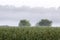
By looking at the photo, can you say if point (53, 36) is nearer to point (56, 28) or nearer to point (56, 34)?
point (56, 34)

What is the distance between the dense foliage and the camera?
9.73 metres

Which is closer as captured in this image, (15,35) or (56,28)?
(15,35)

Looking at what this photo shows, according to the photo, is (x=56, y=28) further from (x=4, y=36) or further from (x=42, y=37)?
(x=4, y=36)

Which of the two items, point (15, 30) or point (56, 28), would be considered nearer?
point (15, 30)

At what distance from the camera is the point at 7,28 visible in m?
10.4

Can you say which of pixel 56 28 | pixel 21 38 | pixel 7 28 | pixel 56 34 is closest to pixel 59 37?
pixel 56 34

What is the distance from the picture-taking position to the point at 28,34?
388 inches

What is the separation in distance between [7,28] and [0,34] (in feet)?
2.40

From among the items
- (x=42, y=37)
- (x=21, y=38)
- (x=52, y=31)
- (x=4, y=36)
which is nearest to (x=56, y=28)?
(x=52, y=31)

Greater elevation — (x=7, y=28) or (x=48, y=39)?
(x=7, y=28)

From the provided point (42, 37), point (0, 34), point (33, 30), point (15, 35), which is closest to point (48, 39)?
point (42, 37)

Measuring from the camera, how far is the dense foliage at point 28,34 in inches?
383

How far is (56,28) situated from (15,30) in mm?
2401

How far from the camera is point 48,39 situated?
988 cm
